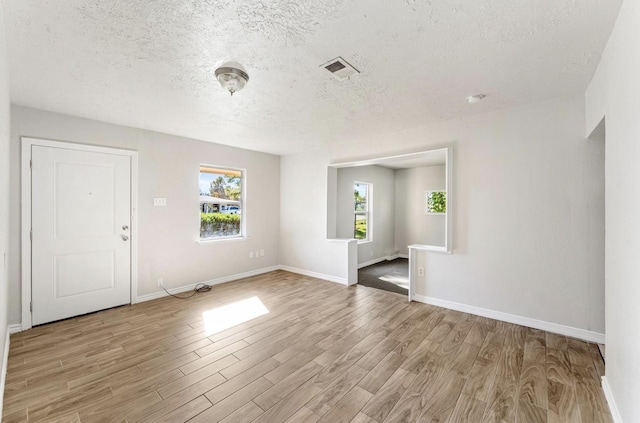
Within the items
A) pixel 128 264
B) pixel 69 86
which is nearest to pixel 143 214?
pixel 128 264

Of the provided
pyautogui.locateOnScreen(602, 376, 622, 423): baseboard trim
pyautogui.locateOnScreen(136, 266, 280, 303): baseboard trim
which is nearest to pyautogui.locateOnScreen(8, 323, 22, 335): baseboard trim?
pyautogui.locateOnScreen(136, 266, 280, 303): baseboard trim

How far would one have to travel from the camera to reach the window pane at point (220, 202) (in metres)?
4.69

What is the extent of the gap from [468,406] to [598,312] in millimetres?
1934

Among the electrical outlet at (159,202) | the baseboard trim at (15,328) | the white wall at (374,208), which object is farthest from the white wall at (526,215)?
the baseboard trim at (15,328)

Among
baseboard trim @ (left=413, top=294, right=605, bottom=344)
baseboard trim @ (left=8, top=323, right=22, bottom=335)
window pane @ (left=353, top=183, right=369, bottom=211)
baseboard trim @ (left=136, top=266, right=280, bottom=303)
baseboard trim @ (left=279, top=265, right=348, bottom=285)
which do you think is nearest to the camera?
baseboard trim @ (left=413, top=294, right=605, bottom=344)

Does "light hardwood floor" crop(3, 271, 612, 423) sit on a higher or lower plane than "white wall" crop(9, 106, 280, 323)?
lower

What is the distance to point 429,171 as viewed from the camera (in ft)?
22.4

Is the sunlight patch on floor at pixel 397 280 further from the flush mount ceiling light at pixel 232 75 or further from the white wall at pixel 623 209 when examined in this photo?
the flush mount ceiling light at pixel 232 75

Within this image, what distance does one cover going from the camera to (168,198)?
13.6ft

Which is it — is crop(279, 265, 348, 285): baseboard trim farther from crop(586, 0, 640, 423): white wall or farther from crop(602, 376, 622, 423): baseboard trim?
crop(586, 0, 640, 423): white wall

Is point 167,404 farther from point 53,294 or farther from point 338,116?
point 338,116

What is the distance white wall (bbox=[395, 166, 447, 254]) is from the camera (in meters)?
6.71

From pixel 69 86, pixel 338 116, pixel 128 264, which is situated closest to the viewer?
pixel 69 86

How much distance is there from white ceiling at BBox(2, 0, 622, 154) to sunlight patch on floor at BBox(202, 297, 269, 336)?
2485 mm
